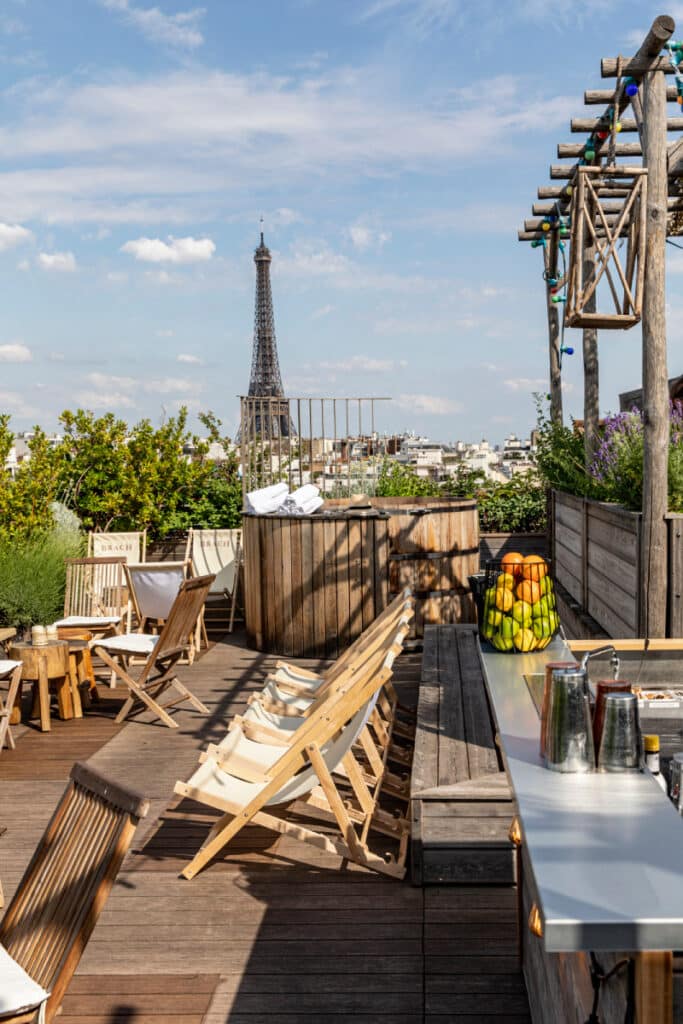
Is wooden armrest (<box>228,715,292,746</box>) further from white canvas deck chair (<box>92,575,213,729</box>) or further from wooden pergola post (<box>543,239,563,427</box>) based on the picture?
wooden pergola post (<box>543,239,563,427</box>)

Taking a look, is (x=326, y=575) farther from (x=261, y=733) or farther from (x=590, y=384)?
(x=261, y=733)

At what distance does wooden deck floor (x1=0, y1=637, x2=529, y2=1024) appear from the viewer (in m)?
2.80

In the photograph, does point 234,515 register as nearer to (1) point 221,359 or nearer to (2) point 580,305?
(2) point 580,305

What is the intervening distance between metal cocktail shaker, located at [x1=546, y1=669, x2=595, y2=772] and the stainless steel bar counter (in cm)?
3

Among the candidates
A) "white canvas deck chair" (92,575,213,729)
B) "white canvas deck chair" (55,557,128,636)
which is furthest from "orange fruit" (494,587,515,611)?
"white canvas deck chair" (55,557,128,636)

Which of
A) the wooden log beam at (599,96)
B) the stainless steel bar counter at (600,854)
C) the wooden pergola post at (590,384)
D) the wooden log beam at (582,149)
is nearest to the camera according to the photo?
the stainless steel bar counter at (600,854)

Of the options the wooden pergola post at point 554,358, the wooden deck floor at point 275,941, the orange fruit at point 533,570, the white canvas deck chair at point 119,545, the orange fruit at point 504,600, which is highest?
the wooden pergola post at point 554,358

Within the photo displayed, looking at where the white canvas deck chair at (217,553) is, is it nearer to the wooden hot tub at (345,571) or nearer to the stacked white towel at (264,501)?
the wooden hot tub at (345,571)

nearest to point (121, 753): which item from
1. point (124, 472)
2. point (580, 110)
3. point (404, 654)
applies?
point (404, 654)

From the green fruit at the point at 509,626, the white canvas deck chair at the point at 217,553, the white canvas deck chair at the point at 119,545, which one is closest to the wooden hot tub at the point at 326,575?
the white canvas deck chair at the point at 217,553

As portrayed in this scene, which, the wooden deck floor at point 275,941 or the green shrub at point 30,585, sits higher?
the green shrub at point 30,585

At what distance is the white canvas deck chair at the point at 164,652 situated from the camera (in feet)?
19.7

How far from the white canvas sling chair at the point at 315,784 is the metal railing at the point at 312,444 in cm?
562

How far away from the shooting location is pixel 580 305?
552 centimetres
